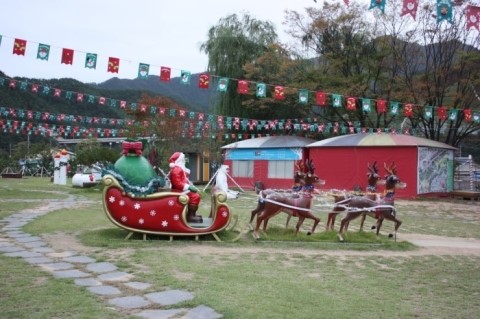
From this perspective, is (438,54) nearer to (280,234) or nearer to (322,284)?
(280,234)

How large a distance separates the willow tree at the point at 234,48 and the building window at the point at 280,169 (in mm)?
5097

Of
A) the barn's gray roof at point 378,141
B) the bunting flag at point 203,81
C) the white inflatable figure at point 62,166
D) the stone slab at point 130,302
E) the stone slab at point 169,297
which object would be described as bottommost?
the stone slab at point 130,302

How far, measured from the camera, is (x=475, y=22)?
860cm

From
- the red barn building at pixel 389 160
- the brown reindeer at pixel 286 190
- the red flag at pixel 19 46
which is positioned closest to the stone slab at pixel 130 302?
the brown reindeer at pixel 286 190

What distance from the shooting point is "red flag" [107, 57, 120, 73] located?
14.0 meters

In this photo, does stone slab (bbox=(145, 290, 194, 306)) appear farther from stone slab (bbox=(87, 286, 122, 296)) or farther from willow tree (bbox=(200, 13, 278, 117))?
willow tree (bbox=(200, 13, 278, 117))

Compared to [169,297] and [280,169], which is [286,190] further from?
[280,169]

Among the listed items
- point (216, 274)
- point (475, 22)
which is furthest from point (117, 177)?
point (475, 22)

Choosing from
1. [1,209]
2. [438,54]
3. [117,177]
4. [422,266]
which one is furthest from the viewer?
[438,54]

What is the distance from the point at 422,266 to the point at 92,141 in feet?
105

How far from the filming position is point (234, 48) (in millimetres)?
27938

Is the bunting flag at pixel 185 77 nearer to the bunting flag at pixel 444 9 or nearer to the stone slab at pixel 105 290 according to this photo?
the bunting flag at pixel 444 9

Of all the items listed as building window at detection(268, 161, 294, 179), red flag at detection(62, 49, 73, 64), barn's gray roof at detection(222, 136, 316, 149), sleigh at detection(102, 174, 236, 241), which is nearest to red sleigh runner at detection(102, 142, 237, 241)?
sleigh at detection(102, 174, 236, 241)

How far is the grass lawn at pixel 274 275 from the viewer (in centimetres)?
453
